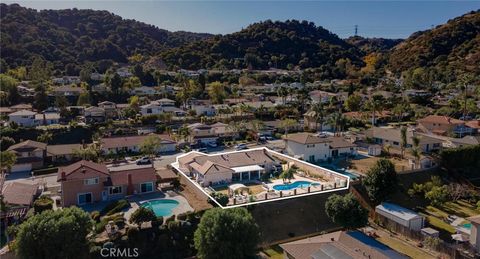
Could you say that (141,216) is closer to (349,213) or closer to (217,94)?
(349,213)

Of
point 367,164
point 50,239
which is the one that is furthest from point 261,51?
point 50,239

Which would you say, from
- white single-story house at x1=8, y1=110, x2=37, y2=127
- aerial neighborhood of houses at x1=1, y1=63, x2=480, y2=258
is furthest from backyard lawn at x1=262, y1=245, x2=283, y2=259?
white single-story house at x1=8, y1=110, x2=37, y2=127

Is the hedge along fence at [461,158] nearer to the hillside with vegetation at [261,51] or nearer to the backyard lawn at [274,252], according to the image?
the backyard lawn at [274,252]

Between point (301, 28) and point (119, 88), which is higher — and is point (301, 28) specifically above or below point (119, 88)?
above

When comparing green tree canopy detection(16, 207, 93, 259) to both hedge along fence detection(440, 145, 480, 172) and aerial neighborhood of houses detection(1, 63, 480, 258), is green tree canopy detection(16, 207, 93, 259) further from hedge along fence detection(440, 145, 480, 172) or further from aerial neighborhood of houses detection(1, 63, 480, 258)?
hedge along fence detection(440, 145, 480, 172)

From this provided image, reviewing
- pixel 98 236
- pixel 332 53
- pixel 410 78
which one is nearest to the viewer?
pixel 98 236

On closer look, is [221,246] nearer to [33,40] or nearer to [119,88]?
[119,88]

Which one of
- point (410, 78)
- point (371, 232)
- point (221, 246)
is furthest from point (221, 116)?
point (410, 78)
